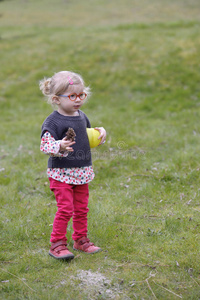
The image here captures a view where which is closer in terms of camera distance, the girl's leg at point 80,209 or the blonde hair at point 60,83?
the blonde hair at point 60,83

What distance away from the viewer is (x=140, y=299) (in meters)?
3.42

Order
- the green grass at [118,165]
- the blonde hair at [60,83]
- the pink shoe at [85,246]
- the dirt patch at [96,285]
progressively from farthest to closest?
1. the pink shoe at [85,246]
2. the blonde hair at [60,83]
3. the green grass at [118,165]
4. the dirt patch at [96,285]

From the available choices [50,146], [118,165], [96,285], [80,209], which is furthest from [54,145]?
[118,165]

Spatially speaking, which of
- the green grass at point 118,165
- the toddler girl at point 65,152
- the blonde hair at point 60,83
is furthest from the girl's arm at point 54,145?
the green grass at point 118,165

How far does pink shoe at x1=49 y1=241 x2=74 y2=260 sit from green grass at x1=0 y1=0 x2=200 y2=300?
0.28 ft

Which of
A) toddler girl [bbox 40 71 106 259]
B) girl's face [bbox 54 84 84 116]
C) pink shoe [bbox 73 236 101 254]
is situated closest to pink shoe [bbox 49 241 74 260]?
toddler girl [bbox 40 71 106 259]

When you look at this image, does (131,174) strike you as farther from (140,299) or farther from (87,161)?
(140,299)

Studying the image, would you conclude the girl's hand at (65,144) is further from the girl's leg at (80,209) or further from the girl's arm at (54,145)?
the girl's leg at (80,209)

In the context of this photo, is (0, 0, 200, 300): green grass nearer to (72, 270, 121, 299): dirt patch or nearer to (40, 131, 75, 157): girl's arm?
(72, 270, 121, 299): dirt patch

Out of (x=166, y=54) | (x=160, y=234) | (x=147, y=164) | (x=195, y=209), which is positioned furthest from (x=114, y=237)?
(x=166, y=54)

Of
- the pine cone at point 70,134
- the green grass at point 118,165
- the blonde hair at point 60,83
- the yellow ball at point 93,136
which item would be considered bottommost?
the green grass at point 118,165

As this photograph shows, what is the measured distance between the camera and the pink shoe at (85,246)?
428cm

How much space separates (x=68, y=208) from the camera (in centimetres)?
407

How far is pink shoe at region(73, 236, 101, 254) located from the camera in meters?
4.28
